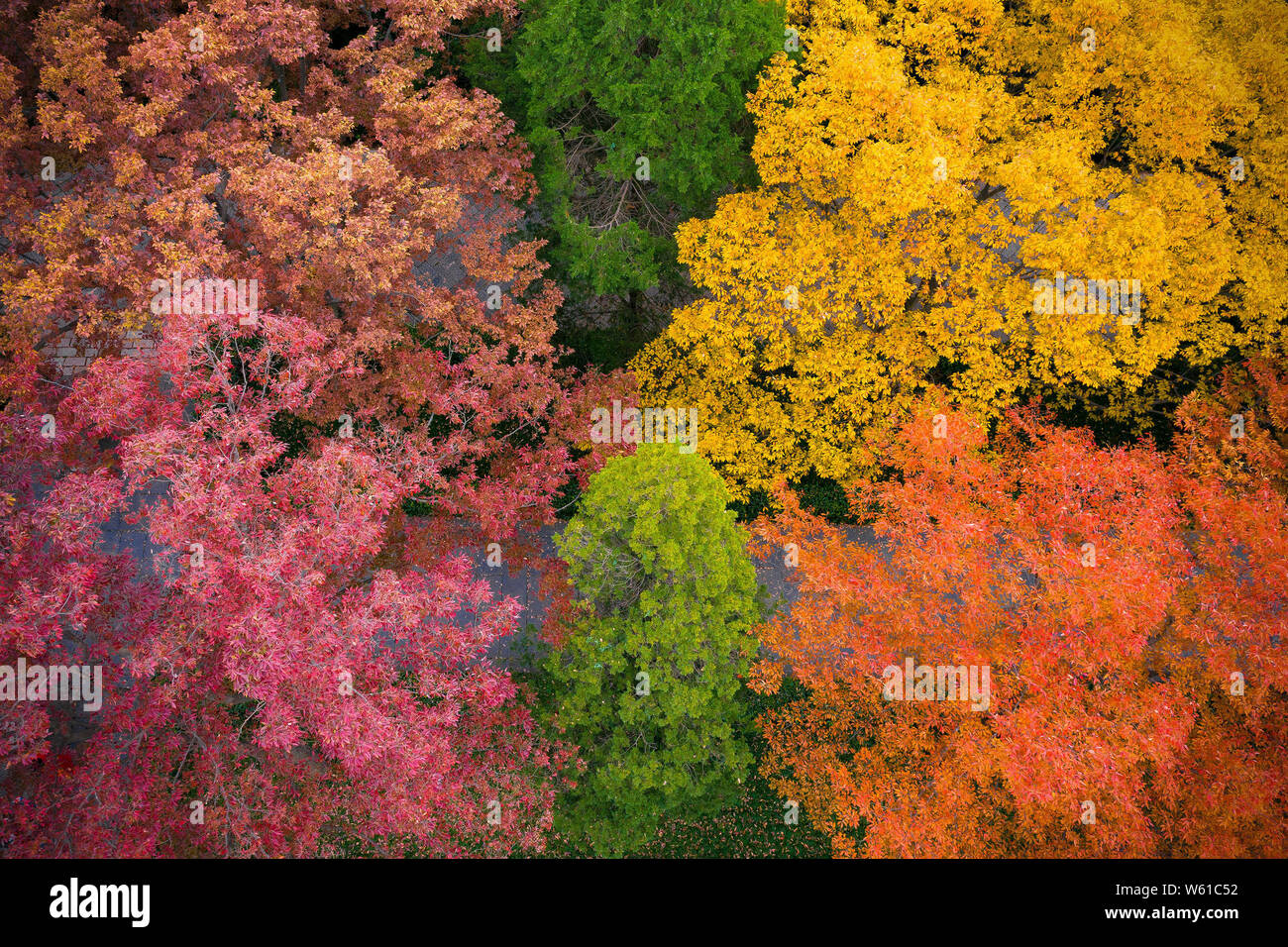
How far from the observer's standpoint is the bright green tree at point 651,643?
1455cm

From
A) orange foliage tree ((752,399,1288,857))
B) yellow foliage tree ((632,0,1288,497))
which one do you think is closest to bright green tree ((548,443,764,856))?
orange foliage tree ((752,399,1288,857))

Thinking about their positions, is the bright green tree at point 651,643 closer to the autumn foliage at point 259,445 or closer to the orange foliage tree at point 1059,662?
the autumn foliage at point 259,445

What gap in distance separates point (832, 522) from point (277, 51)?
55.7ft

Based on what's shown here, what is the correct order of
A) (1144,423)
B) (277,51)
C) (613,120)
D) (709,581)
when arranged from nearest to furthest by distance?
(709,581), (277,51), (613,120), (1144,423)

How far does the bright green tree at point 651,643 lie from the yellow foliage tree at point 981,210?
4.45 m

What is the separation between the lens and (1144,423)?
21.3 m

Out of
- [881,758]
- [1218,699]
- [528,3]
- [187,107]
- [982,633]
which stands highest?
[528,3]

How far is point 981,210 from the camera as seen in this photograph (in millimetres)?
18266

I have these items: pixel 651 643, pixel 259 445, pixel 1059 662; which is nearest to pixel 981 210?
pixel 1059 662

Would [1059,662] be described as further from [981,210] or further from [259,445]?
[259,445]

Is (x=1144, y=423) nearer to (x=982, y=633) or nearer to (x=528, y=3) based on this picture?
(x=982, y=633)

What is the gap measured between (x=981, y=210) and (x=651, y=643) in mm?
11871

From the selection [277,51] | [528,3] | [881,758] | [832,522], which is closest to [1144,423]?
[832,522]

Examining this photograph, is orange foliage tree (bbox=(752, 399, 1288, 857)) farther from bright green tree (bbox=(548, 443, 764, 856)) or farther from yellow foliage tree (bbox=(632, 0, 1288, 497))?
yellow foliage tree (bbox=(632, 0, 1288, 497))
